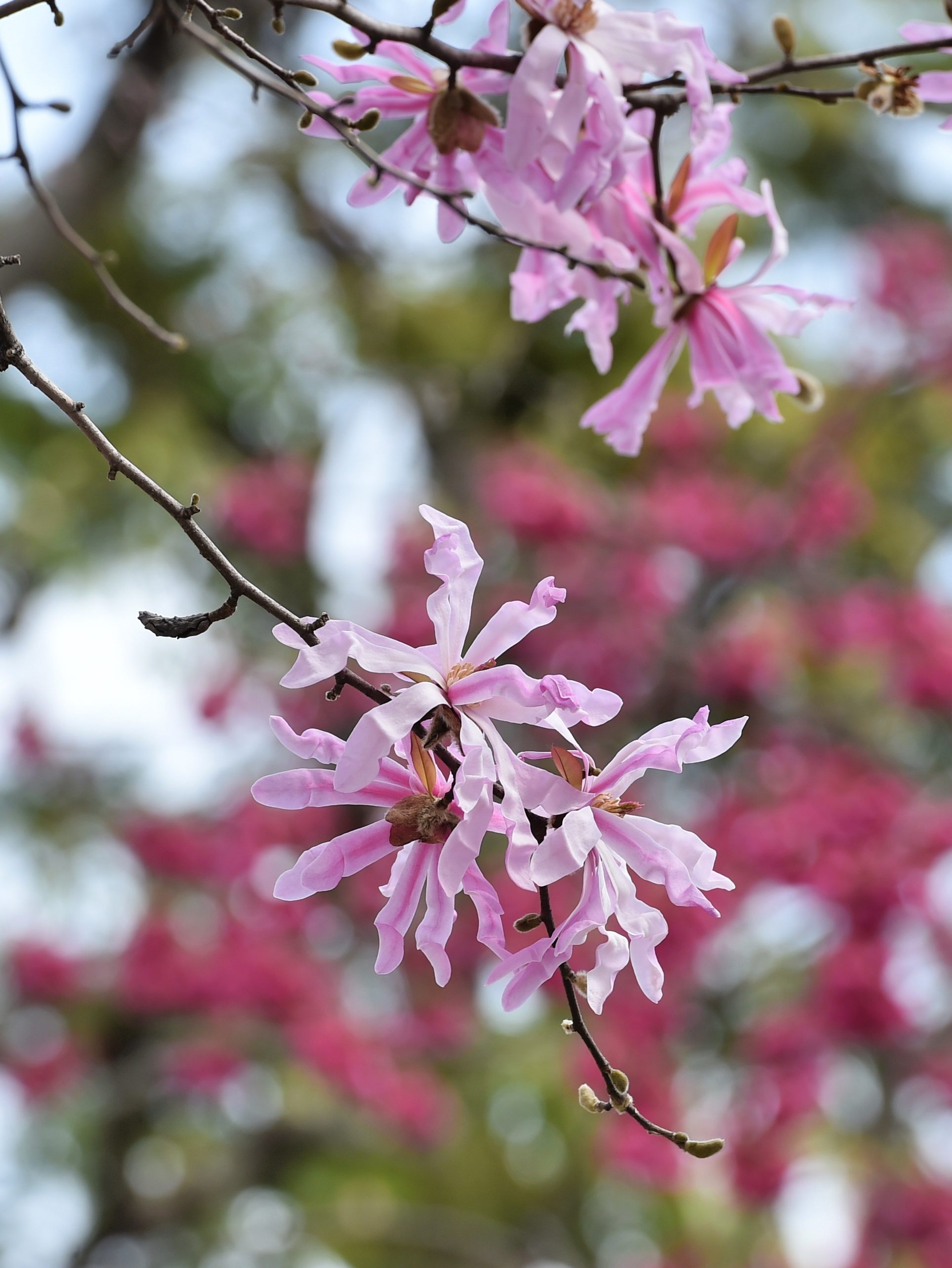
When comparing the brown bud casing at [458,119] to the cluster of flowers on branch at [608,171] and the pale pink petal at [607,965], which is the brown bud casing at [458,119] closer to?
the cluster of flowers on branch at [608,171]

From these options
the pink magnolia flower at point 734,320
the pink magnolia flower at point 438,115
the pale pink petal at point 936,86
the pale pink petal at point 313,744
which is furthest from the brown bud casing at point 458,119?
the pale pink petal at point 313,744

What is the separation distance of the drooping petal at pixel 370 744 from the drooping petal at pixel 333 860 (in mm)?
37

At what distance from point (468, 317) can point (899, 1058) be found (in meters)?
2.27

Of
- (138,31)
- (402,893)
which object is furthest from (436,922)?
(138,31)

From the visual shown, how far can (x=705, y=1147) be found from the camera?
1.44ft

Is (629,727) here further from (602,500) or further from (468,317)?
(468,317)

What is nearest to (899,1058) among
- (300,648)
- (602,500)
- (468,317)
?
(602,500)

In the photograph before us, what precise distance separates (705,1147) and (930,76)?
0.53 m

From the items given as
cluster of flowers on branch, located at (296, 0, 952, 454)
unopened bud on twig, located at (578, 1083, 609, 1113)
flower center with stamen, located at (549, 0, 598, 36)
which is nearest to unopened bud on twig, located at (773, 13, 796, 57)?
cluster of flowers on branch, located at (296, 0, 952, 454)

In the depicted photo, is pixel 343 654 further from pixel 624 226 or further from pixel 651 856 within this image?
pixel 624 226

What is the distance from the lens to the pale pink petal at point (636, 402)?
Answer: 70 centimetres

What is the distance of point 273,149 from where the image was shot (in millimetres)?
3715

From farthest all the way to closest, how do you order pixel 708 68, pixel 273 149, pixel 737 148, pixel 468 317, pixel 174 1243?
pixel 737 148
pixel 273 149
pixel 468 317
pixel 174 1243
pixel 708 68

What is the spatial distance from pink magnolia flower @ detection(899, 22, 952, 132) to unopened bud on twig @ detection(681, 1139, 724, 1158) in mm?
508
